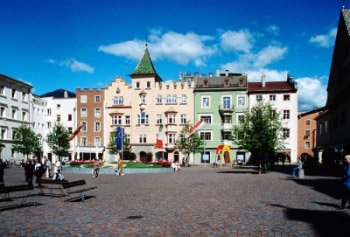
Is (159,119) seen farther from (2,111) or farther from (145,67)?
(2,111)

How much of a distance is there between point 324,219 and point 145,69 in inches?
2263

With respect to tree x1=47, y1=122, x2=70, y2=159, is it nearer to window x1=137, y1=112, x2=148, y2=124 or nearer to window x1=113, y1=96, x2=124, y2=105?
window x1=113, y1=96, x2=124, y2=105

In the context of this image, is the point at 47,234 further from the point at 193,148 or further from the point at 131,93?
the point at 131,93

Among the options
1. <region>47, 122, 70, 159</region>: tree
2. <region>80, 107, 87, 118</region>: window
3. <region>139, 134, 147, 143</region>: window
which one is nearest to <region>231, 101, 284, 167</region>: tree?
<region>139, 134, 147, 143</region>: window

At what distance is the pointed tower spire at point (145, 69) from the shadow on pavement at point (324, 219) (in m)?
54.1

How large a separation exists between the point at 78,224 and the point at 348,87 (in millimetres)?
30073

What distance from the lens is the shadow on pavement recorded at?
8977 mm

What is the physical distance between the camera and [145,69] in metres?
66.1

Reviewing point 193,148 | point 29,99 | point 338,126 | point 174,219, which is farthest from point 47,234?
point 29,99

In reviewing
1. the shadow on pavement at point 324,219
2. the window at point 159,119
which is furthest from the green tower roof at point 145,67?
the shadow on pavement at point 324,219

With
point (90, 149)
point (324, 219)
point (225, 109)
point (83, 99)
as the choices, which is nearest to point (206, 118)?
point (225, 109)

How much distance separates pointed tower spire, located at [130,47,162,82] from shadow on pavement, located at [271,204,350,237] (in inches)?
2131

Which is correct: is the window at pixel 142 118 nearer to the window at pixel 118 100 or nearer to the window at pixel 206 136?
the window at pixel 118 100

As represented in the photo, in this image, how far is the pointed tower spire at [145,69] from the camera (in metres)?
65.2
